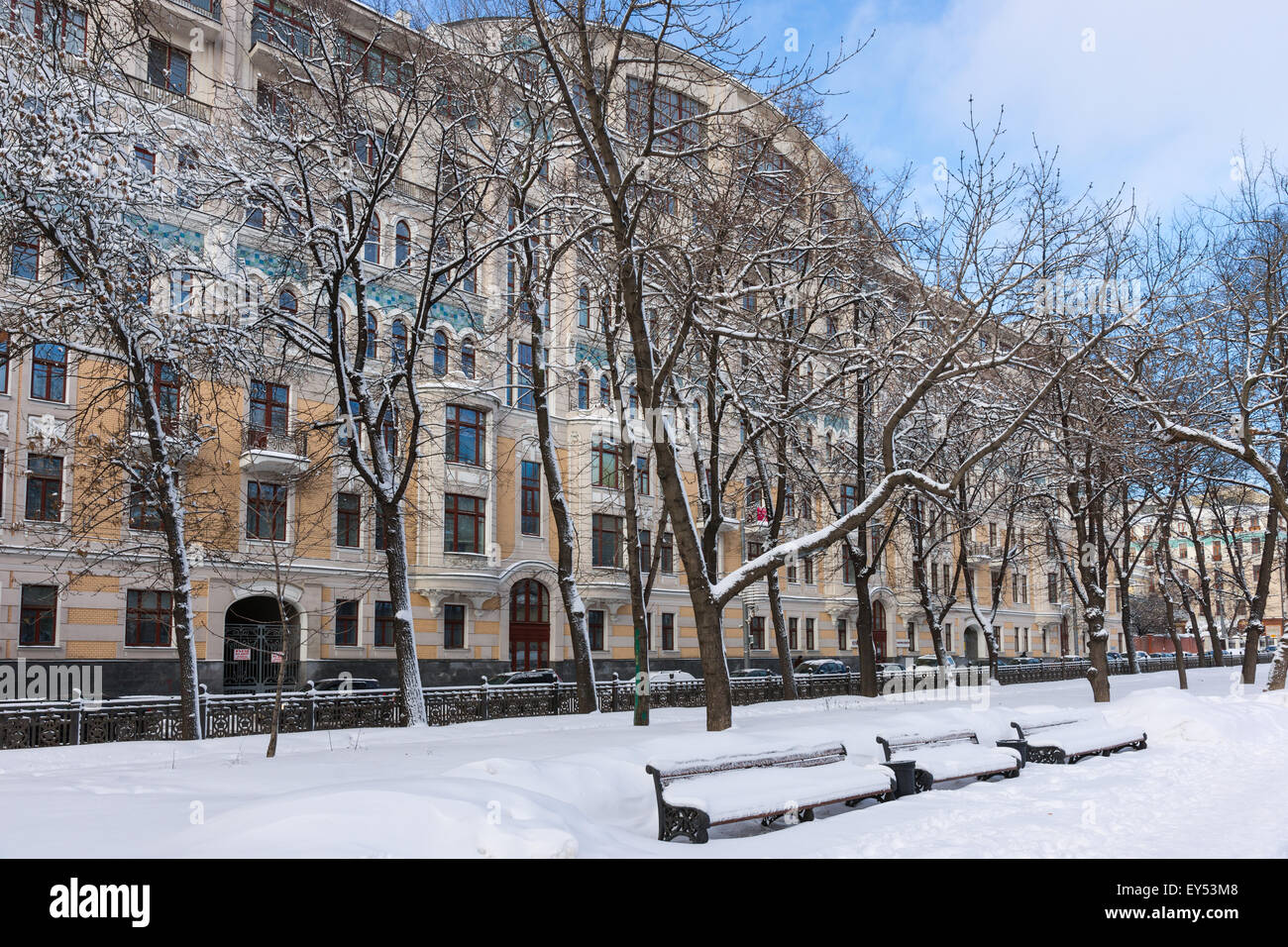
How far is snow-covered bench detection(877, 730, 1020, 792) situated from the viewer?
427 inches

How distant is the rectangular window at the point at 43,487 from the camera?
26.2 meters

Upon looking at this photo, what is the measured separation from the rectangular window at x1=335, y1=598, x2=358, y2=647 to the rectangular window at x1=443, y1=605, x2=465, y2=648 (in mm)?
3093

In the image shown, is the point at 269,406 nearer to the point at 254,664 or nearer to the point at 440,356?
the point at 440,356

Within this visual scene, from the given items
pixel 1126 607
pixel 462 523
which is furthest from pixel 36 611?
pixel 1126 607

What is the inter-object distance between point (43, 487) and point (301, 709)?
13650mm

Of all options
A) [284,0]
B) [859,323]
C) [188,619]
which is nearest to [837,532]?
[188,619]

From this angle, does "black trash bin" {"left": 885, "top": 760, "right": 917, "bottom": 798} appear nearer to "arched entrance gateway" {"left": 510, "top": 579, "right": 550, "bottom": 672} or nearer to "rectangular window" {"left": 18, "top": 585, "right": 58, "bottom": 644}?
"rectangular window" {"left": 18, "top": 585, "right": 58, "bottom": 644}

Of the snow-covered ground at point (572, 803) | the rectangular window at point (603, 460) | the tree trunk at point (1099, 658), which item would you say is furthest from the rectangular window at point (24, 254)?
the tree trunk at point (1099, 658)

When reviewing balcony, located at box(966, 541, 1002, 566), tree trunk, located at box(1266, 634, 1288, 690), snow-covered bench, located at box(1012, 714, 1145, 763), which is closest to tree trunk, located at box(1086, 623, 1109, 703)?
tree trunk, located at box(1266, 634, 1288, 690)

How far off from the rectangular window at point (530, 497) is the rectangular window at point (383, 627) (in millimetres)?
6239

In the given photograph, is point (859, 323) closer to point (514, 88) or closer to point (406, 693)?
point (514, 88)

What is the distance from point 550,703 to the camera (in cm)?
2264

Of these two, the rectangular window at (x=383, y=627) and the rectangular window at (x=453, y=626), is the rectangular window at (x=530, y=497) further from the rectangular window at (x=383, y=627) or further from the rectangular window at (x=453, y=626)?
the rectangular window at (x=383, y=627)

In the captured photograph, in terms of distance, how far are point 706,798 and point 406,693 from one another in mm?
11467
